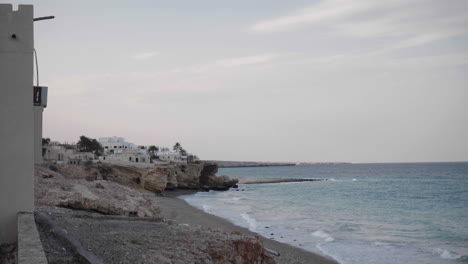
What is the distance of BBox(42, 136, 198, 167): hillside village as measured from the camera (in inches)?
3076

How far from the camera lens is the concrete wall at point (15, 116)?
8375mm

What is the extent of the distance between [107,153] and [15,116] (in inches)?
4251

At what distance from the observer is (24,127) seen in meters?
8.54

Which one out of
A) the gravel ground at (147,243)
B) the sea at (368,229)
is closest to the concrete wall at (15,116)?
the gravel ground at (147,243)

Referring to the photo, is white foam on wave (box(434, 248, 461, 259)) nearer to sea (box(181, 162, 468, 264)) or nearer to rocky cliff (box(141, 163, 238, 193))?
sea (box(181, 162, 468, 264))

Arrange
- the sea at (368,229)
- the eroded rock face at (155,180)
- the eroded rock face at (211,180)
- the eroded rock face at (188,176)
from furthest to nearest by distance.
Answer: the eroded rock face at (211,180), the eroded rock face at (188,176), the eroded rock face at (155,180), the sea at (368,229)

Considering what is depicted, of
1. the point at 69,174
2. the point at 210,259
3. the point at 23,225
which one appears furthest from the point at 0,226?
the point at 69,174

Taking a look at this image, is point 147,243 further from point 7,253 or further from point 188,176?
point 188,176

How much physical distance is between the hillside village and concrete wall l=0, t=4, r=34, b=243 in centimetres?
6351

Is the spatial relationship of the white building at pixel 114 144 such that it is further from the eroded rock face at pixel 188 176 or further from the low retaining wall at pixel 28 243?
the low retaining wall at pixel 28 243

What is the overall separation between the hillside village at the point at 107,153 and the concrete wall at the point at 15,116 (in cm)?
6351

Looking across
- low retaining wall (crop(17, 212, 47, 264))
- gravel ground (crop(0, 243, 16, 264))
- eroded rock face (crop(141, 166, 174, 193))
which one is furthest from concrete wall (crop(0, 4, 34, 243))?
eroded rock face (crop(141, 166, 174, 193))

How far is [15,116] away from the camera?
27.9 feet

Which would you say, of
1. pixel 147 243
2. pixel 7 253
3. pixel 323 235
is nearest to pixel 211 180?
pixel 323 235
